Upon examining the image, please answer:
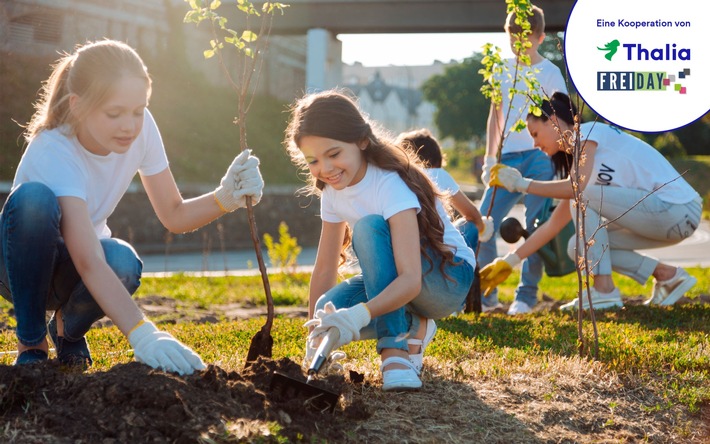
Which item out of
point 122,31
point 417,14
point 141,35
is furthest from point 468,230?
point 141,35

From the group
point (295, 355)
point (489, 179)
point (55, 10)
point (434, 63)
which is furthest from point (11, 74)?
point (434, 63)

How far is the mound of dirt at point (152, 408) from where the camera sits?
2.22m

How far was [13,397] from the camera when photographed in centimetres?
243

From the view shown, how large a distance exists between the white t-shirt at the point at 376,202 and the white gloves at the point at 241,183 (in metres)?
0.32

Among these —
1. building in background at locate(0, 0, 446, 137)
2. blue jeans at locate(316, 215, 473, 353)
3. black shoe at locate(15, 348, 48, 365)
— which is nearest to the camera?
blue jeans at locate(316, 215, 473, 353)

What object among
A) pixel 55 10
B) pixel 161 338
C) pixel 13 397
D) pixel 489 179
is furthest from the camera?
pixel 55 10

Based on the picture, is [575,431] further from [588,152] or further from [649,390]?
[588,152]

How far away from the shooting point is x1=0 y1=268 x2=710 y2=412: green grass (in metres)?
3.25

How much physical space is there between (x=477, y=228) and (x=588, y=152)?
830 mm

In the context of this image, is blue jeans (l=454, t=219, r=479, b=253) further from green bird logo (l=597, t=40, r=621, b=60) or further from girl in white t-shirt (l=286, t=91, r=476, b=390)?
girl in white t-shirt (l=286, t=91, r=476, b=390)

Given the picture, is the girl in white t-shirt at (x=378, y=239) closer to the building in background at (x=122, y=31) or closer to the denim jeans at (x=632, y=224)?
the denim jeans at (x=632, y=224)

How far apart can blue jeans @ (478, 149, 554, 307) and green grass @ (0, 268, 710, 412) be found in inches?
27.7

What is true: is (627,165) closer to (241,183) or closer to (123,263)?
(241,183)

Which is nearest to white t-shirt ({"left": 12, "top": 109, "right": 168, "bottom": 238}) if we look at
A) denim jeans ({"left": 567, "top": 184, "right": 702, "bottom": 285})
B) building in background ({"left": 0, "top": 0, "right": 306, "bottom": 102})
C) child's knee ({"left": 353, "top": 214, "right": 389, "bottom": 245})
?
child's knee ({"left": 353, "top": 214, "right": 389, "bottom": 245})
